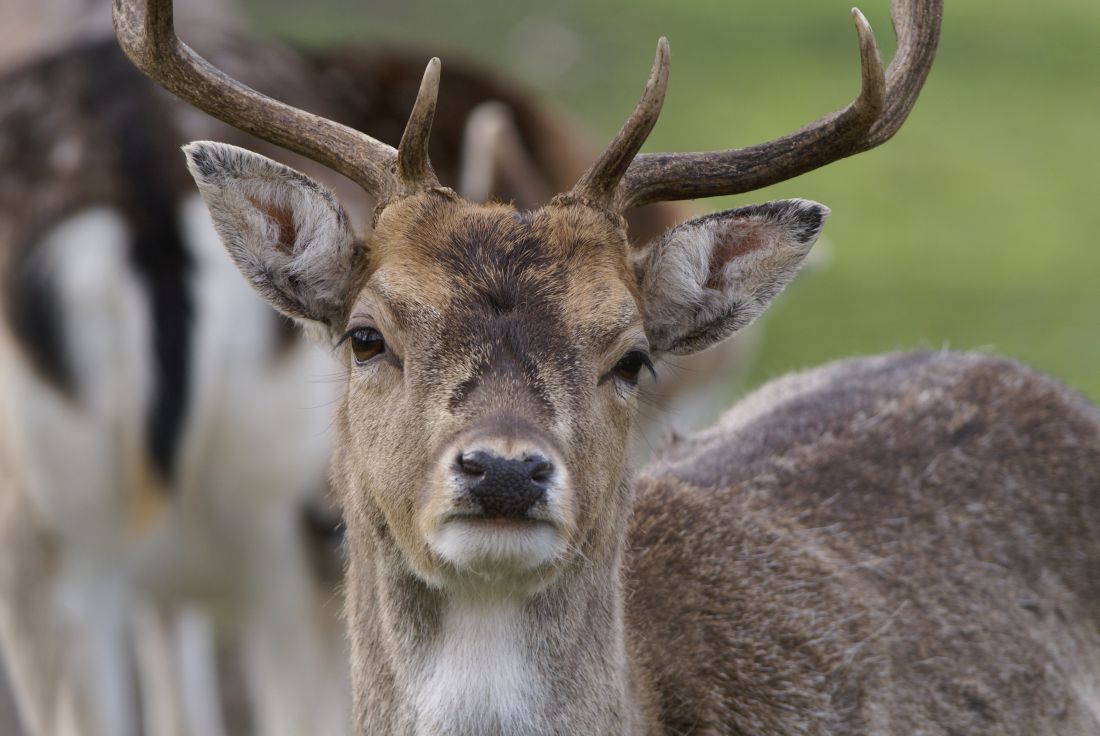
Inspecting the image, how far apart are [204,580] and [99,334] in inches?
51.8

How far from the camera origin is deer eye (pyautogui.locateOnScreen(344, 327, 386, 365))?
4.75 meters

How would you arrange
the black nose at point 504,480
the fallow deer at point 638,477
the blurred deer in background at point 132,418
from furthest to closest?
the blurred deer in background at point 132,418, the fallow deer at point 638,477, the black nose at point 504,480

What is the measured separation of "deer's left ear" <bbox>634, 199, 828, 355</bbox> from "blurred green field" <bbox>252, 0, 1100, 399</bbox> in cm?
1006

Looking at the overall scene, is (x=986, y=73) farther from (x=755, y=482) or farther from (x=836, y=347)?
(x=755, y=482)

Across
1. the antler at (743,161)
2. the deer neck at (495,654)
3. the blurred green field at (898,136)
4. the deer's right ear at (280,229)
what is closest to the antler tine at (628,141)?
the antler at (743,161)

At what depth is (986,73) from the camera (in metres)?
25.3

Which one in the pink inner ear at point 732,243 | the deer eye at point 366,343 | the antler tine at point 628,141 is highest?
the antler tine at point 628,141

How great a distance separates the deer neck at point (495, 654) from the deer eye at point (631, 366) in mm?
449

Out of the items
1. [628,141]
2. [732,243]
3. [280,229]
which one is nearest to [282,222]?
[280,229]

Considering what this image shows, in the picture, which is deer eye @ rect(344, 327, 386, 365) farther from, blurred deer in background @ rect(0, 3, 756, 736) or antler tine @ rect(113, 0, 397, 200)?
blurred deer in background @ rect(0, 3, 756, 736)

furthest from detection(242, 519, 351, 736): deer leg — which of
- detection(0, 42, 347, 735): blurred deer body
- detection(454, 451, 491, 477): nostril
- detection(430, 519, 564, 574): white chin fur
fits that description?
detection(454, 451, 491, 477): nostril

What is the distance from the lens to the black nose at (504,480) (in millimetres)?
4172

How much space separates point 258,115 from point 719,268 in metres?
1.40

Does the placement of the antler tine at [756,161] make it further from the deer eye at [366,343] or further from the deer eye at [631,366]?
the deer eye at [366,343]
